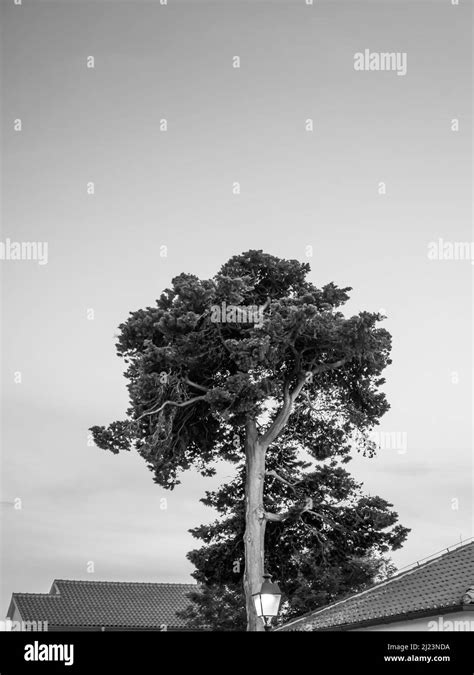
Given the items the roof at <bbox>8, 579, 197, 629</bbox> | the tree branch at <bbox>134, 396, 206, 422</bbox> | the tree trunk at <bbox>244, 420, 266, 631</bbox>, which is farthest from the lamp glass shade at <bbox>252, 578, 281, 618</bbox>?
the roof at <bbox>8, 579, 197, 629</bbox>

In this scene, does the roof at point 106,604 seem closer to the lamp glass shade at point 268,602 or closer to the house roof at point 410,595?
the house roof at point 410,595

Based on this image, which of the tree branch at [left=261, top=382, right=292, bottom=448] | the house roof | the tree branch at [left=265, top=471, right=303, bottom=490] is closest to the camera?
the house roof

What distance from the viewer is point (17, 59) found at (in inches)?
985

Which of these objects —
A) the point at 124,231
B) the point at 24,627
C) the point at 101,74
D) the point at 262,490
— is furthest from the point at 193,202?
the point at 24,627

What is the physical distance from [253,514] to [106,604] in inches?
924

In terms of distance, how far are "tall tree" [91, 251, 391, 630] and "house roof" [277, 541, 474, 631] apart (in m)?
4.74

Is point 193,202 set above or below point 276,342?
above

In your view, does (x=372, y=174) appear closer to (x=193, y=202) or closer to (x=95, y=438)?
(x=193, y=202)

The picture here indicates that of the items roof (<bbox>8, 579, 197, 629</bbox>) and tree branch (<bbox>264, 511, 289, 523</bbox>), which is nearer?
tree branch (<bbox>264, 511, 289, 523</bbox>)

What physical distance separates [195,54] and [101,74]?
3.33 m

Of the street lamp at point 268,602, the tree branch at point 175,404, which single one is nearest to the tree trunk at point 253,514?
the tree branch at point 175,404

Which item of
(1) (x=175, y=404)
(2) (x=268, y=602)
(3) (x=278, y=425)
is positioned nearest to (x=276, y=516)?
(3) (x=278, y=425)

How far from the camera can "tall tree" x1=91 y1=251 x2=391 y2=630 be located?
2512 cm

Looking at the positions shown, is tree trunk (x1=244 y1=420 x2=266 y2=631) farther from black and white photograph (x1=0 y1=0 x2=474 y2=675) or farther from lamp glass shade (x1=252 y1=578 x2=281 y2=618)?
lamp glass shade (x1=252 y1=578 x2=281 y2=618)
